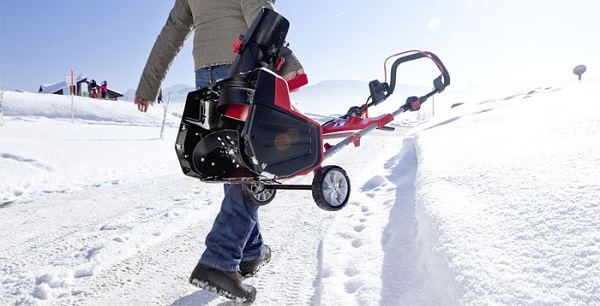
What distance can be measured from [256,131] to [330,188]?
1.71 ft

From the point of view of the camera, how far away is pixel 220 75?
1996mm

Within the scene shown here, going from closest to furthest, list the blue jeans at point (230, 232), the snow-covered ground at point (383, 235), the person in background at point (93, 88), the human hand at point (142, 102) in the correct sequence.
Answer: the snow-covered ground at point (383, 235) → the blue jeans at point (230, 232) → the human hand at point (142, 102) → the person in background at point (93, 88)

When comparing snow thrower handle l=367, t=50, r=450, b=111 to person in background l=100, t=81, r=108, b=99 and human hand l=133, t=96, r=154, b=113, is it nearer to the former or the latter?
human hand l=133, t=96, r=154, b=113

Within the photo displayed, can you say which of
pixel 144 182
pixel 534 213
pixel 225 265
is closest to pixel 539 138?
pixel 534 213

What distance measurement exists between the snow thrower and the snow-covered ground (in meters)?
0.53

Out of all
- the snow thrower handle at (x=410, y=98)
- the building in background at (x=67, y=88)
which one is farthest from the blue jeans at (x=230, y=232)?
the building in background at (x=67, y=88)

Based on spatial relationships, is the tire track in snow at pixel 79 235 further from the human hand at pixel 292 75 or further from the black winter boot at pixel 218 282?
the human hand at pixel 292 75

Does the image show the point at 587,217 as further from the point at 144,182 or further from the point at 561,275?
the point at 144,182

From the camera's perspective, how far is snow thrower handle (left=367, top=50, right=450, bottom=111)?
343cm

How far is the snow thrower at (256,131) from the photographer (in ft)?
4.87

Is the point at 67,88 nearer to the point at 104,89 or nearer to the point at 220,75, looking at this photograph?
the point at 104,89

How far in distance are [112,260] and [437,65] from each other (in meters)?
3.40

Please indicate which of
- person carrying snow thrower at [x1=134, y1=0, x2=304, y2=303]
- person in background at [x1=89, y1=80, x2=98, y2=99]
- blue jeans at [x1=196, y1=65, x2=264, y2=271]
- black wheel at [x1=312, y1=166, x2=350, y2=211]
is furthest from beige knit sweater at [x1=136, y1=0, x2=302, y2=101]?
person in background at [x1=89, y1=80, x2=98, y2=99]

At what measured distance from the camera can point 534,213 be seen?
1540mm
